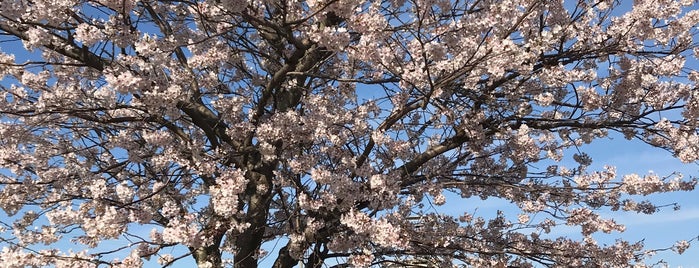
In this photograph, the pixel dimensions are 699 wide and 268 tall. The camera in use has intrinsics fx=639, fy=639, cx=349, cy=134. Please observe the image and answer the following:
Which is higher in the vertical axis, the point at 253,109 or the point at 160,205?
the point at 253,109

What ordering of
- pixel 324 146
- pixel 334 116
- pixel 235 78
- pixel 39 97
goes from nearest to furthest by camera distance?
pixel 39 97, pixel 334 116, pixel 324 146, pixel 235 78

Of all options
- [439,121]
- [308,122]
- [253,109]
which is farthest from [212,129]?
[439,121]

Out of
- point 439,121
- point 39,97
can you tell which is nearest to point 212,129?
point 39,97

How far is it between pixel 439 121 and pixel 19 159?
19.2 ft

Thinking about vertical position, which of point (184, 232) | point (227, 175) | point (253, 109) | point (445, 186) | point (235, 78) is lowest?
point (184, 232)

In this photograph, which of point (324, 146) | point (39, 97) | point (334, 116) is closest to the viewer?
point (39, 97)

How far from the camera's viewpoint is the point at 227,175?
7270 mm

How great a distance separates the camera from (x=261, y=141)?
8016 millimetres

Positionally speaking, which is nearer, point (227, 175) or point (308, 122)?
point (227, 175)

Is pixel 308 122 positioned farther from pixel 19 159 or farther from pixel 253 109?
pixel 19 159

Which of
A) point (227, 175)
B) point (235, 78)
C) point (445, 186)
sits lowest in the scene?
point (227, 175)

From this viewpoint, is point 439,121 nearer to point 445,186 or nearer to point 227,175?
point 445,186

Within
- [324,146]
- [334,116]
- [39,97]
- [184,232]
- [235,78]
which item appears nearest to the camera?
[184,232]

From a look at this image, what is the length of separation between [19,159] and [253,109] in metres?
3.47
